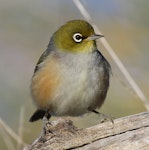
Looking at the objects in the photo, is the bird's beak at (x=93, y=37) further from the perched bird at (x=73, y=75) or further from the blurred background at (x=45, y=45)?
the blurred background at (x=45, y=45)

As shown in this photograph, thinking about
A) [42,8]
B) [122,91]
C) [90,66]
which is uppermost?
[42,8]

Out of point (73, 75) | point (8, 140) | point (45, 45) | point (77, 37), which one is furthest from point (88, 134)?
point (45, 45)

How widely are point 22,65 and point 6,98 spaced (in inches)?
27.0

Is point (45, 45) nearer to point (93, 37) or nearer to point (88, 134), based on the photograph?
point (93, 37)

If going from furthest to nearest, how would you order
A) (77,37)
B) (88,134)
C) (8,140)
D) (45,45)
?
(45,45), (8,140), (77,37), (88,134)

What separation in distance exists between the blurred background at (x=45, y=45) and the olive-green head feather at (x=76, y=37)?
915mm

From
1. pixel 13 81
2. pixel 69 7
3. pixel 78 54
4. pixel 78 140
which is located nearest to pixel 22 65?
pixel 13 81

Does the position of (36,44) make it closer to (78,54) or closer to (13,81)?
(13,81)

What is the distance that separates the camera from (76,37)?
686cm

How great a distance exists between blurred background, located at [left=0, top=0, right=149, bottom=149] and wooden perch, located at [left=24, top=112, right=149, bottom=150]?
179cm

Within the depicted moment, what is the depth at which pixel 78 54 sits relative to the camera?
684cm

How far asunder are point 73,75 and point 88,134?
955mm

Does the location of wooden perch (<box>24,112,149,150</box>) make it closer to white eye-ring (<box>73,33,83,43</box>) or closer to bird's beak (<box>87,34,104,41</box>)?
bird's beak (<box>87,34,104,41</box>)

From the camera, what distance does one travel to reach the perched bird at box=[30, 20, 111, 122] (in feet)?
22.0
